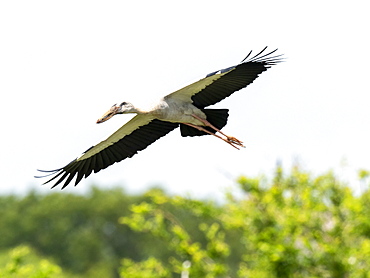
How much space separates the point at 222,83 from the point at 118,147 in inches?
76.8

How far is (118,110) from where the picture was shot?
42.4 feet

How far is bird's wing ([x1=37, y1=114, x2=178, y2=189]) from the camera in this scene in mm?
14227

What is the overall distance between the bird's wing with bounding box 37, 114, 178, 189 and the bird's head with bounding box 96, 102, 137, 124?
3.82 ft

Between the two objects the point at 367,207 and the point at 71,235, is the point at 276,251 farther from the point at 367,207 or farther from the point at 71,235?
the point at 71,235

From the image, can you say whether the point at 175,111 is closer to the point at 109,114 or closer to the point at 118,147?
the point at 109,114

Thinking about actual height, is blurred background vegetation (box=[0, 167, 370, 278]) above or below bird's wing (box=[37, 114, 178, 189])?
below

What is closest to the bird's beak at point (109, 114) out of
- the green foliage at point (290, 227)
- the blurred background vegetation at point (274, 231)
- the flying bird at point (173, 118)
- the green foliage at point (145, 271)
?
the flying bird at point (173, 118)

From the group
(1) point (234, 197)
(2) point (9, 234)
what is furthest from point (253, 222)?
(2) point (9, 234)

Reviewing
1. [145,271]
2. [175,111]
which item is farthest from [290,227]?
[175,111]

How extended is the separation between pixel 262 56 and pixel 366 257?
262 inches

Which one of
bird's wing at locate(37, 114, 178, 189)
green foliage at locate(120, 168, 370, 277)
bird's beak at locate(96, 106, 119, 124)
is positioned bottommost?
green foliage at locate(120, 168, 370, 277)

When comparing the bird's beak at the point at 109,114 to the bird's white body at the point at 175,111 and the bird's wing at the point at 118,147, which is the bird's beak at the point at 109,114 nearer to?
the bird's white body at the point at 175,111

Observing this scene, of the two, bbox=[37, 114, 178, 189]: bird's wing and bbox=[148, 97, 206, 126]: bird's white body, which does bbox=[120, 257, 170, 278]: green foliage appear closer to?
bbox=[37, 114, 178, 189]: bird's wing

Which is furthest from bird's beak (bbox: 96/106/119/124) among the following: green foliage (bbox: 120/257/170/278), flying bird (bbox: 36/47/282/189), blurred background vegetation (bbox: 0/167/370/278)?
green foliage (bbox: 120/257/170/278)
